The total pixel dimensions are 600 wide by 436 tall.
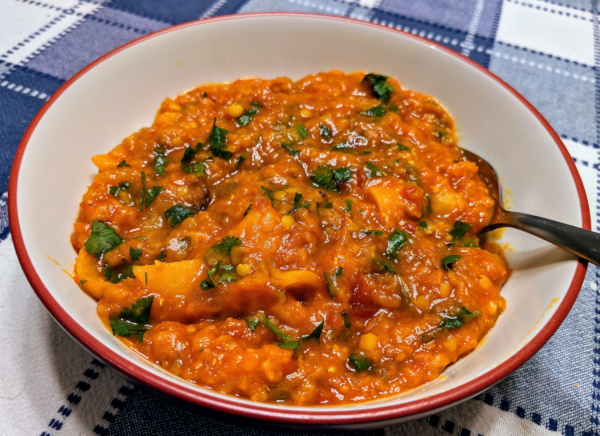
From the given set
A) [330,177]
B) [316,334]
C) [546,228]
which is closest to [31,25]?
[330,177]

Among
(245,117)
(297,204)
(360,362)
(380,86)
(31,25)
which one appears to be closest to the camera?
(360,362)

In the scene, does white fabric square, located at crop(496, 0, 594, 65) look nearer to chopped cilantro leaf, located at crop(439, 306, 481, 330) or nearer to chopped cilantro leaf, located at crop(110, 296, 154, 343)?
chopped cilantro leaf, located at crop(439, 306, 481, 330)

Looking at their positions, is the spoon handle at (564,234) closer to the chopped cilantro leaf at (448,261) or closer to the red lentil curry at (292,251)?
the red lentil curry at (292,251)

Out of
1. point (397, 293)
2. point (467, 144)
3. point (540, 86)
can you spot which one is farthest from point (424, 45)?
point (397, 293)

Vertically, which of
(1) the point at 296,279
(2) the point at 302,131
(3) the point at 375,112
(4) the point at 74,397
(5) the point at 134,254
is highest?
(3) the point at 375,112

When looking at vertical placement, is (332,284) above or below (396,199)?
below

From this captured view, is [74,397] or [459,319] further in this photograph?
[459,319]

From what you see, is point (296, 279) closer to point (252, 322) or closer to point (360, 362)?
point (252, 322)
